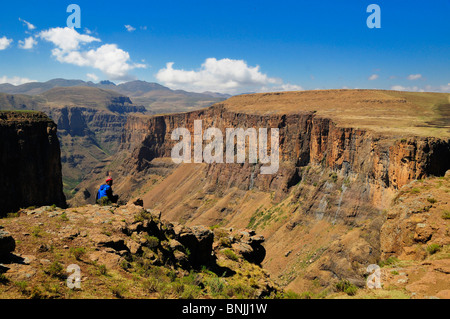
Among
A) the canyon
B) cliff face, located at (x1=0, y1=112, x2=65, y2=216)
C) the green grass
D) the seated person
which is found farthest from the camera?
cliff face, located at (x1=0, y1=112, x2=65, y2=216)

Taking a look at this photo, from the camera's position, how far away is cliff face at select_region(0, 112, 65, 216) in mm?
44406

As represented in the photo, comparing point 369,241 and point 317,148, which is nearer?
point 369,241

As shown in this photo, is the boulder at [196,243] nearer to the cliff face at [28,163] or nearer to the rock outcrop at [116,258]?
the rock outcrop at [116,258]

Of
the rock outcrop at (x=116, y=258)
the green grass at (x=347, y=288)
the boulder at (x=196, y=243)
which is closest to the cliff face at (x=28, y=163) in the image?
the rock outcrop at (x=116, y=258)

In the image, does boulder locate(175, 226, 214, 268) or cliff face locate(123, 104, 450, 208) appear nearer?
boulder locate(175, 226, 214, 268)

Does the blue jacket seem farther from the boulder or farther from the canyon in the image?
the canyon

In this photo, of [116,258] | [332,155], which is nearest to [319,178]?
[332,155]

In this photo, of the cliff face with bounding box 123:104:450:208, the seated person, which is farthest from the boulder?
the cliff face with bounding box 123:104:450:208

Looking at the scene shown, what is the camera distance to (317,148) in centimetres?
6462

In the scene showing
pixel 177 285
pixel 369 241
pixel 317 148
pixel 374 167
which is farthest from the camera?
pixel 317 148

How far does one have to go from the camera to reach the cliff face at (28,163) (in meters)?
44.4

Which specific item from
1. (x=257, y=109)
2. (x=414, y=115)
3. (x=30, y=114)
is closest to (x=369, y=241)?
(x=414, y=115)
